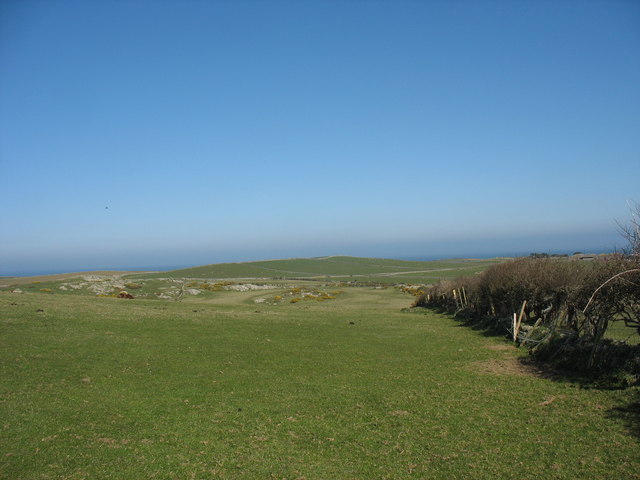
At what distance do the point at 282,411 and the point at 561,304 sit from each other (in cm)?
1884

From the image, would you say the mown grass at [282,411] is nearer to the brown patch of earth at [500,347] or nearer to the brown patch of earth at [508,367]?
the brown patch of earth at [508,367]

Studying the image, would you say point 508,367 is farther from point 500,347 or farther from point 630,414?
point 630,414

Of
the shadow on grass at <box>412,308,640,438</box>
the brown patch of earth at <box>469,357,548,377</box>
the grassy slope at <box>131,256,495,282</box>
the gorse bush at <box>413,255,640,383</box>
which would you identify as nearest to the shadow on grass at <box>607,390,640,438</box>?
the shadow on grass at <box>412,308,640,438</box>

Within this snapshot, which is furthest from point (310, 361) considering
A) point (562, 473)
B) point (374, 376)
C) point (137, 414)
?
point (562, 473)

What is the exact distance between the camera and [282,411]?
12258 millimetres

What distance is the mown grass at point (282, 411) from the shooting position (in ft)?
29.4

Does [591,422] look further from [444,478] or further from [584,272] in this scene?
[584,272]

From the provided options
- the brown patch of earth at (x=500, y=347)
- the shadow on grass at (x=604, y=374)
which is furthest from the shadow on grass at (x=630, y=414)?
the brown patch of earth at (x=500, y=347)

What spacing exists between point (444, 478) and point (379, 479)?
4.69 feet

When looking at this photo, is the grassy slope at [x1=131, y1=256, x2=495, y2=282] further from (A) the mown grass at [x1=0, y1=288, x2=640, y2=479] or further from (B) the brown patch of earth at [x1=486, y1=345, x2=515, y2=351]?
(A) the mown grass at [x1=0, y1=288, x2=640, y2=479]

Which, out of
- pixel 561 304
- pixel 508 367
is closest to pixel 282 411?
pixel 508 367

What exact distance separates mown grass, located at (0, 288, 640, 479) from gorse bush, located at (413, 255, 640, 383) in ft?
6.58

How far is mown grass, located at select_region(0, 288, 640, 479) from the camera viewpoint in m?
8.96

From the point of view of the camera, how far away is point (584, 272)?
22438 mm
